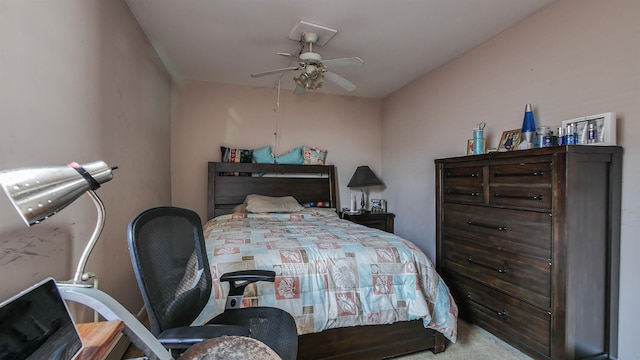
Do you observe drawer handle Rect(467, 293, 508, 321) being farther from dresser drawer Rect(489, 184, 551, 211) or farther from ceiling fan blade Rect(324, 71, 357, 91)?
ceiling fan blade Rect(324, 71, 357, 91)

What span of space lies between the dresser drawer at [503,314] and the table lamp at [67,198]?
216cm

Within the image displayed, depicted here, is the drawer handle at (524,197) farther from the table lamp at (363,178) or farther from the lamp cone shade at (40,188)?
the lamp cone shade at (40,188)

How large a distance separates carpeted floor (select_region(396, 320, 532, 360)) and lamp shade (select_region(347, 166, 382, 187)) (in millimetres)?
2226

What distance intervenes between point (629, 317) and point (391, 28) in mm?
2580

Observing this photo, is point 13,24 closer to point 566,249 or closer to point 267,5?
point 267,5

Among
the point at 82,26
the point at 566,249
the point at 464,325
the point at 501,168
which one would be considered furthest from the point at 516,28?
the point at 82,26

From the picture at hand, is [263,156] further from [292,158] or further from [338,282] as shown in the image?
[338,282]

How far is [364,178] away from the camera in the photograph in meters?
4.22

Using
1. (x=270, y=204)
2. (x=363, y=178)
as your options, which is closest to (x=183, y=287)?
(x=270, y=204)

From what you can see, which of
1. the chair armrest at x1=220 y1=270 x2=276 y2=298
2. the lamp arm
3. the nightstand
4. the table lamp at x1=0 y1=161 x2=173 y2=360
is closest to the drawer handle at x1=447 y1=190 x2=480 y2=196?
the nightstand

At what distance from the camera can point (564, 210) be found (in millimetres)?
1747

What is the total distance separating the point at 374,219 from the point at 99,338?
142 inches

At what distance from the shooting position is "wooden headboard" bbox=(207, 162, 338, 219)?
12.5 feet

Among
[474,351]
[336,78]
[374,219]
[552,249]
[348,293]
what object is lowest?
[474,351]
